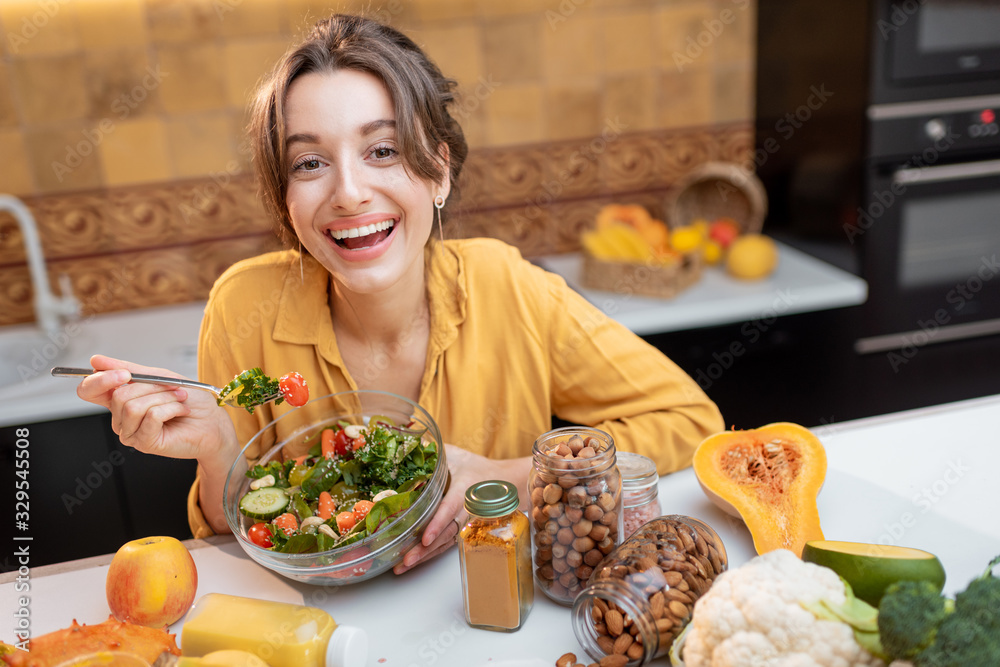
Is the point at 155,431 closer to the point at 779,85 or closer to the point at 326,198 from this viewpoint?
the point at 326,198

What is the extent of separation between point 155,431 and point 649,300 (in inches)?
56.9

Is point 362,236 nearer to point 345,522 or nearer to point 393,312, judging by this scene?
point 393,312

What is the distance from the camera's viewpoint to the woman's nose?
1.12 meters

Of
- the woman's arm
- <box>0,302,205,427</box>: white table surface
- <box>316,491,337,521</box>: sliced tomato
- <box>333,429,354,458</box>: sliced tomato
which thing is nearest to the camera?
<box>316,491,337,521</box>: sliced tomato

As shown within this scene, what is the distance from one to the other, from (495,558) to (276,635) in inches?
8.8

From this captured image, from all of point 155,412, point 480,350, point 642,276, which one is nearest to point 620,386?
point 480,350

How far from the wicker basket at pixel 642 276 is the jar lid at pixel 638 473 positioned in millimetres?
1233

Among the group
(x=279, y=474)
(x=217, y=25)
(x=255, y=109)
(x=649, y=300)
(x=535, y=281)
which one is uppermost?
(x=217, y=25)

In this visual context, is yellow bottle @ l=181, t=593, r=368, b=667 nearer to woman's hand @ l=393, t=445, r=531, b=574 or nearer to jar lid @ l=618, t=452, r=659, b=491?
woman's hand @ l=393, t=445, r=531, b=574

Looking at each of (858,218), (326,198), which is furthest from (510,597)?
(858,218)

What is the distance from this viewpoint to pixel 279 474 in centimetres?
106

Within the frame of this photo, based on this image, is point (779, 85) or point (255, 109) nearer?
point (255, 109)

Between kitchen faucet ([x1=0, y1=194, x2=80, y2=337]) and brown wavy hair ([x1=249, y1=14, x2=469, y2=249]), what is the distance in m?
1.16

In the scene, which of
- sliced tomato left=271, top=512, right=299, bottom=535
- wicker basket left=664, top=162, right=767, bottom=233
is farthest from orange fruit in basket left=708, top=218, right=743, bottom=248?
sliced tomato left=271, top=512, right=299, bottom=535
